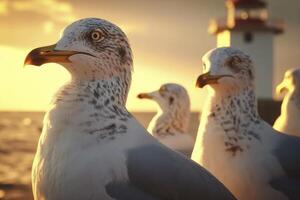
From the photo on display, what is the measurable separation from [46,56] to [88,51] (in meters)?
0.25

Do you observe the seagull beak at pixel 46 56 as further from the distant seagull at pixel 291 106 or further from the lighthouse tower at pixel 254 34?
the lighthouse tower at pixel 254 34

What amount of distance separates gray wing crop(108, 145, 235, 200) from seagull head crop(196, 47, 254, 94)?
115 centimetres

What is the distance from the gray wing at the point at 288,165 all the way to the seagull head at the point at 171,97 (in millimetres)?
3145

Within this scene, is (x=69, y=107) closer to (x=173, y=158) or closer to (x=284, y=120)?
(x=173, y=158)

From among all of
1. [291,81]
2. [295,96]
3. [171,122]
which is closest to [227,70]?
[295,96]

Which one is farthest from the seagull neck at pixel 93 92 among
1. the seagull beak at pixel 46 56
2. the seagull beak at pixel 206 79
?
the seagull beak at pixel 206 79

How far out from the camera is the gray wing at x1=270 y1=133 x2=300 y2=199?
4242 millimetres

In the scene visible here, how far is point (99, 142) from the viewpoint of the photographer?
3.29 meters

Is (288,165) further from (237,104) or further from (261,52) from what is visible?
(261,52)

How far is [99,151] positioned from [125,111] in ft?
1.24

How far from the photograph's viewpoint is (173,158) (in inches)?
135

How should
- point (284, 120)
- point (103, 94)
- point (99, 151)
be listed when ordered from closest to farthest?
1. point (99, 151)
2. point (103, 94)
3. point (284, 120)

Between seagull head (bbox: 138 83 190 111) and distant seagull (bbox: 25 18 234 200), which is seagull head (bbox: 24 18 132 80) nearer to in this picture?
distant seagull (bbox: 25 18 234 200)

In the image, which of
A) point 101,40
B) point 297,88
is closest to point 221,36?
point 297,88
